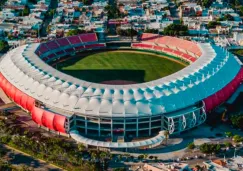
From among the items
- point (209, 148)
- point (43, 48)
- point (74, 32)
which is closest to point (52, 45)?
point (43, 48)

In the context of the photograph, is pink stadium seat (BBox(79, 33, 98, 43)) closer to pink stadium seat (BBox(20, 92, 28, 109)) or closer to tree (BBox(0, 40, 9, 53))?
tree (BBox(0, 40, 9, 53))

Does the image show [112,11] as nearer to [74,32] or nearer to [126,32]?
[126,32]

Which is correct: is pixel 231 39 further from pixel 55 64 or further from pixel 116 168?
pixel 116 168

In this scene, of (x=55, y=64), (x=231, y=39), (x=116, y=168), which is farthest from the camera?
(x=231, y=39)

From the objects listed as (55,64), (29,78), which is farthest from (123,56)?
(29,78)

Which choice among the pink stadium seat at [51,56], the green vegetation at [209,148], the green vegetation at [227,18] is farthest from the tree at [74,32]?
the green vegetation at [209,148]

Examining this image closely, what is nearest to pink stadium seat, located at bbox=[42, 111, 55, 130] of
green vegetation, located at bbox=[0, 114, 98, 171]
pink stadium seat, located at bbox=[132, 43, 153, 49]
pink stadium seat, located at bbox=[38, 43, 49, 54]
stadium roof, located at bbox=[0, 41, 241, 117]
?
stadium roof, located at bbox=[0, 41, 241, 117]
